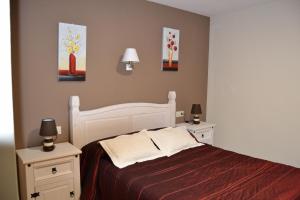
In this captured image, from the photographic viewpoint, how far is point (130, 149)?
2.23m

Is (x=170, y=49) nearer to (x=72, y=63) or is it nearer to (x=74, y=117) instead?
(x=72, y=63)

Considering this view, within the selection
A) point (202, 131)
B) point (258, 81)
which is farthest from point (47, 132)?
point (258, 81)

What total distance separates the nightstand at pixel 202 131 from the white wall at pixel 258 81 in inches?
12.8

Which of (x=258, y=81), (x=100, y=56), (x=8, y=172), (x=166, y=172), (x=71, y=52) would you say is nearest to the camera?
(x=8, y=172)

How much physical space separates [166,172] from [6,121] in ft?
5.77

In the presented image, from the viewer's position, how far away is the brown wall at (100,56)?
7.22 feet

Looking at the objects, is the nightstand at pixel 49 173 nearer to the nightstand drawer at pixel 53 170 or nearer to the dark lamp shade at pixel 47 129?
the nightstand drawer at pixel 53 170

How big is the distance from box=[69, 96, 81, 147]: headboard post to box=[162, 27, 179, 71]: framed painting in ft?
4.35

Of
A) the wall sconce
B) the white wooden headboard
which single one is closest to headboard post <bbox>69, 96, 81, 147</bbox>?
the white wooden headboard

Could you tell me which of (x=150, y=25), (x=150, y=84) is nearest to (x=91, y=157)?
(x=150, y=84)

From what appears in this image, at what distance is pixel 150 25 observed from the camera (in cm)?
305

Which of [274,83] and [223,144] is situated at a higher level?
[274,83]

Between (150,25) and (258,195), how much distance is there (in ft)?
7.45

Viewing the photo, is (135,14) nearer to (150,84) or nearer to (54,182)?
(150,84)
